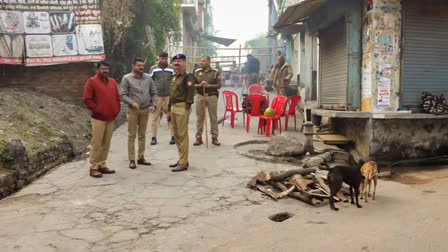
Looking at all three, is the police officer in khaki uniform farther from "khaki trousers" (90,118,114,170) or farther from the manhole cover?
the manhole cover

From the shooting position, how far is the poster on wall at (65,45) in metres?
9.69

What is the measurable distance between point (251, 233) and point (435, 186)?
401 centimetres

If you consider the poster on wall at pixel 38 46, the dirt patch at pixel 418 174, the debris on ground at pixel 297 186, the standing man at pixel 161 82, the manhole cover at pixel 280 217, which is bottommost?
the dirt patch at pixel 418 174

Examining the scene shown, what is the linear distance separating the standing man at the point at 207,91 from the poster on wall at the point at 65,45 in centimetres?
411

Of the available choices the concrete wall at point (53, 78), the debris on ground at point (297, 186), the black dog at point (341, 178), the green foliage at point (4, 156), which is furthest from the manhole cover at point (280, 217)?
the concrete wall at point (53, 78)

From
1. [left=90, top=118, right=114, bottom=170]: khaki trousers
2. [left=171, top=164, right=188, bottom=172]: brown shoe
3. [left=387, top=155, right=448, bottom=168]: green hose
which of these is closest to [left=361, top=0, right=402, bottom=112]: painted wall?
[left=387, top=155, right=448, bottom=168]: green hose

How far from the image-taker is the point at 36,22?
373 inches

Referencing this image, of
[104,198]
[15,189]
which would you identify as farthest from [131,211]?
[15,189]

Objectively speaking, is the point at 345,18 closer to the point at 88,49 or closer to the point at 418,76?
the point at 418,76

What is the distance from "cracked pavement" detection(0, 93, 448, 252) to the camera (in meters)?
3.52

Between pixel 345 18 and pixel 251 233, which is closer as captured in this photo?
pixel 251 233

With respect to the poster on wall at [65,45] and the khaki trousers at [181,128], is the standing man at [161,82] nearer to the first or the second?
the khaki trousers at [181,128]

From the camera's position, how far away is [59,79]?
10047 millimetres

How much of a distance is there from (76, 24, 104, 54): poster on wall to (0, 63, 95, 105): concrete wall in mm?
422
